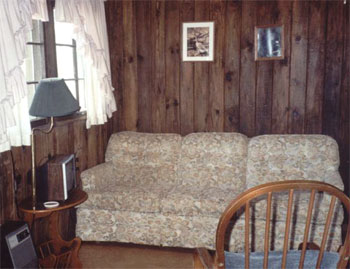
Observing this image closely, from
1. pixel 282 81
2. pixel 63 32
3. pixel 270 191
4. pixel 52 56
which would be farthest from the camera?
pixel 282 81

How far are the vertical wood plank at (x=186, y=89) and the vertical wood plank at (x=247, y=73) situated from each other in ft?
1.56

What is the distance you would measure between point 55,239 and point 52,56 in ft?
4.48

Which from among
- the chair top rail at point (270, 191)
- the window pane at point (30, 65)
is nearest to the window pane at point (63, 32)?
the window pane at point (30, 65)

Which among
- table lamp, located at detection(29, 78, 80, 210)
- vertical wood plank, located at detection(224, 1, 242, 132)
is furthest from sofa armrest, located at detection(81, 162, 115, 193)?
→ vertical wood plank, located at detection(224, 1, 242, 132)

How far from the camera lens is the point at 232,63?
381 centimetres

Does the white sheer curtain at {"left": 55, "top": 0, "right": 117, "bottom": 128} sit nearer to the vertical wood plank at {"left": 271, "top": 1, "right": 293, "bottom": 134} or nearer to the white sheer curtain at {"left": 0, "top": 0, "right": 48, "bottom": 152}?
the white sheer curtain at {"left": 0, "top": 0, "right": 48, "bottom": 152}

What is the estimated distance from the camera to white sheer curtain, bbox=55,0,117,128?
310 centimetres

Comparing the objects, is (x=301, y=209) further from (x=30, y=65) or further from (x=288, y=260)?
(x=30, y=65)

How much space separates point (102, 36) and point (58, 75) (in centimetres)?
56

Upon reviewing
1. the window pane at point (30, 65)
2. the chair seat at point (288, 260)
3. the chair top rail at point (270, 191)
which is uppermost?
the window pane at point (30, 65)

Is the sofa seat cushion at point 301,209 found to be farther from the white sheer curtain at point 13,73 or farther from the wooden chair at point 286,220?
the white sheer curtain at point 13,73

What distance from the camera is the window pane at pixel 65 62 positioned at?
10.9 ft

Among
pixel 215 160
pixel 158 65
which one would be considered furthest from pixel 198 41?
pixel 215 160

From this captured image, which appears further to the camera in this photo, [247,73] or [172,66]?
[172,66]
